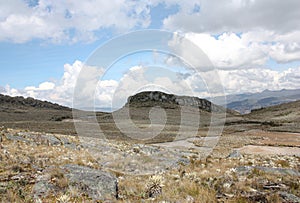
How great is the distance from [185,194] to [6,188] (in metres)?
6.36

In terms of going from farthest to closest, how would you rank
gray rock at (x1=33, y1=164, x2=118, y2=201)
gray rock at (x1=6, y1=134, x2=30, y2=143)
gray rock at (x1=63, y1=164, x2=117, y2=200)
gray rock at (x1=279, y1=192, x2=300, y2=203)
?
1. gray rock at (x1=6, y1=134, x2=30, y2=143)
2. gray rock at (x1=63, y1=164, x2=117, y2=200)
3. gray rock at (x1=33, y1=164, x2=118, y2=201)
4. gray rock at (x1=279, y1=192, x2=300, y2=203)

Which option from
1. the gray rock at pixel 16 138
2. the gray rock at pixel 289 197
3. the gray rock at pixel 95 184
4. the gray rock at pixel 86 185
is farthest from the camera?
the gray rock at pixel 16 138

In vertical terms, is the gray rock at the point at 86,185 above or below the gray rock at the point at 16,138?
below

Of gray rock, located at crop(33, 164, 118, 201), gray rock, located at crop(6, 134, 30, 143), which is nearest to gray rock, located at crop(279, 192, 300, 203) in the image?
gray rock, located at crop(33, 164, 118, 201)

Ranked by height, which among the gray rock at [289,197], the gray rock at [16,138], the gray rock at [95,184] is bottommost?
the gray rock at [289,197]

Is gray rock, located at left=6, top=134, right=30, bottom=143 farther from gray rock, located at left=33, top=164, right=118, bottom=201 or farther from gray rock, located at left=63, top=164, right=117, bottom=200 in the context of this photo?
gray rock, located at left=63, top=164, right=117, bottom=200

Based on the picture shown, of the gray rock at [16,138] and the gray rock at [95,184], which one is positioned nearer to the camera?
the gray rock at [95,184]

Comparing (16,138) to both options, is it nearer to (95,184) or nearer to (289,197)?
(95,184)

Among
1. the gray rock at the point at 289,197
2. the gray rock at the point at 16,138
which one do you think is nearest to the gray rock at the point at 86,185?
the gray rock at the point at 289,197

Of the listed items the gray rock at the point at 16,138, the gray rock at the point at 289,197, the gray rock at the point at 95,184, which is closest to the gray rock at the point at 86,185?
the gray rock at the point at 95,184

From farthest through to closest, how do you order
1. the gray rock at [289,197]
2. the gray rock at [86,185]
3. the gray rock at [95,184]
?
the gray rock at [95,184]
the gray rock at [86,185]
the gray rock at [289,197]

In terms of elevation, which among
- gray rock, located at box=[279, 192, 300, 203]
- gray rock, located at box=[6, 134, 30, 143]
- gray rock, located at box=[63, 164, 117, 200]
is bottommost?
gray rock, located at box=[279, 192, 300, 203]

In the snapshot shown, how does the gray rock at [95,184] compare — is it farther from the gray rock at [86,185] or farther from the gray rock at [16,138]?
the gray rock at [16,138]

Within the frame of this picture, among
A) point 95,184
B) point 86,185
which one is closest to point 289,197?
point 95,184
